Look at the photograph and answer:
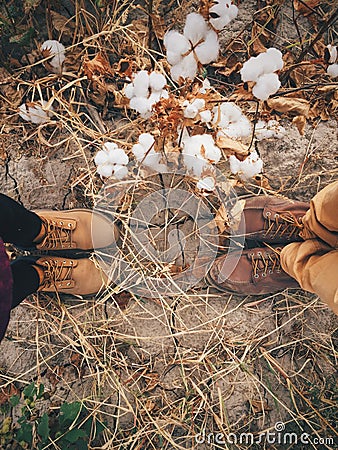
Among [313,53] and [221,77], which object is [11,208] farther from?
[313,53]

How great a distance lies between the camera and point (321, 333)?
1.69 metres

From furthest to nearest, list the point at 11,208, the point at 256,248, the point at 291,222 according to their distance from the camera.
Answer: the point at 256,248, the point at 291,222, the point at 11,208

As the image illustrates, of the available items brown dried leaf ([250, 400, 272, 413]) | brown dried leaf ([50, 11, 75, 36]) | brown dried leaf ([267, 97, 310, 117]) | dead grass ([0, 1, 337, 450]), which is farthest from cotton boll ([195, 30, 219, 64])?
brown dried leaf ([250, 400, 272, 413])

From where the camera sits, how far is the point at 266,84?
3.43 feet

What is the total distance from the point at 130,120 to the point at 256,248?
2.24ft

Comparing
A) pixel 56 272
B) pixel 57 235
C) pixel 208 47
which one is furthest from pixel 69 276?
pixel 208 47

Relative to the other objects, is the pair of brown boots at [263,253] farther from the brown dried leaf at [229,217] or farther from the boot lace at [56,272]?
the boot lace at [56,272]

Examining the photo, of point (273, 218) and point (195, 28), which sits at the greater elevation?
point (195, 28)

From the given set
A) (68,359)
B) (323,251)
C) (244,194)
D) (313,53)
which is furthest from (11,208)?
(313,53)

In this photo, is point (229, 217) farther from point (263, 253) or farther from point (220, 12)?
point (220, 12)

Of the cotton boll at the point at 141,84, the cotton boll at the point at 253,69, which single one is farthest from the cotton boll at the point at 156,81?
the cotton boll at the point at 253,69

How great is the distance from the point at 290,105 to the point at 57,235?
956mm

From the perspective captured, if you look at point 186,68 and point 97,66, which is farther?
point 97,66

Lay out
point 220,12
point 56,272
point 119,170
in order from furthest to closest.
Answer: point 56,272, point 119,170, point 220,12
